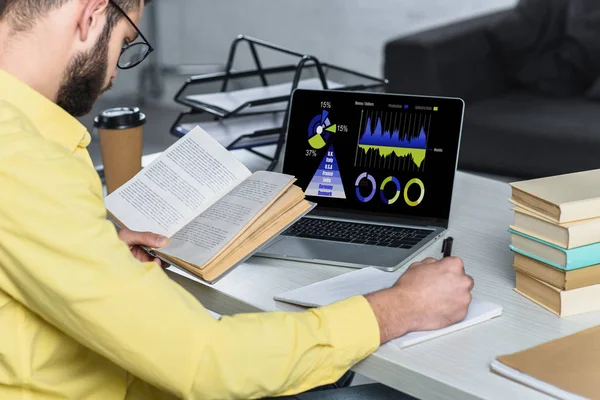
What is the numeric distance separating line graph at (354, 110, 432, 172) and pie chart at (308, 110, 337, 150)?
0.22 feet

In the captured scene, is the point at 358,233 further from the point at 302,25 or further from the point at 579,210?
the point at 302,25

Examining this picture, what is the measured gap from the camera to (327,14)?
14.2 ft

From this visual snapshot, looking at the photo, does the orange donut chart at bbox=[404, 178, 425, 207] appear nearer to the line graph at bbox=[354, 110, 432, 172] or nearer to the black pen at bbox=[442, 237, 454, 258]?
the line graph at bbox=[354, 110, 432, 172]

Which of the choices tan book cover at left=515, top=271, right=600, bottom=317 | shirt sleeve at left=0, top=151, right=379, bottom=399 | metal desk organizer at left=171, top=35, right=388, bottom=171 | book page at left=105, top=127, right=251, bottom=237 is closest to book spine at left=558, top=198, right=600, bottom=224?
tan book cover at left=515, top=271, right=600, bottom=317

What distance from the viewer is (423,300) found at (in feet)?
3.57

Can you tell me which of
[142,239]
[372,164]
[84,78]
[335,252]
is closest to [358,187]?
[372,164]

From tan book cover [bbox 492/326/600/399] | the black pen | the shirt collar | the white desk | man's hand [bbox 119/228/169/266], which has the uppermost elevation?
the shirt collar

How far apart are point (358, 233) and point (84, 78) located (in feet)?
1.88

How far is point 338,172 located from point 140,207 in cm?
39

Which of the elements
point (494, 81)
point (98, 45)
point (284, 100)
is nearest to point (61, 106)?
point (98, 45)

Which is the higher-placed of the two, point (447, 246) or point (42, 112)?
point (42, 112)

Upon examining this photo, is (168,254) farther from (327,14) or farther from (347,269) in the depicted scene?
(327,14)

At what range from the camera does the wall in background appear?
13.0 ft

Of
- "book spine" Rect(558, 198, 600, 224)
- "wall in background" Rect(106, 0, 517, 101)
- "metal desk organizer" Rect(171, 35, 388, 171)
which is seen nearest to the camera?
"book spine" Rect(558, 198, 600, 224)
